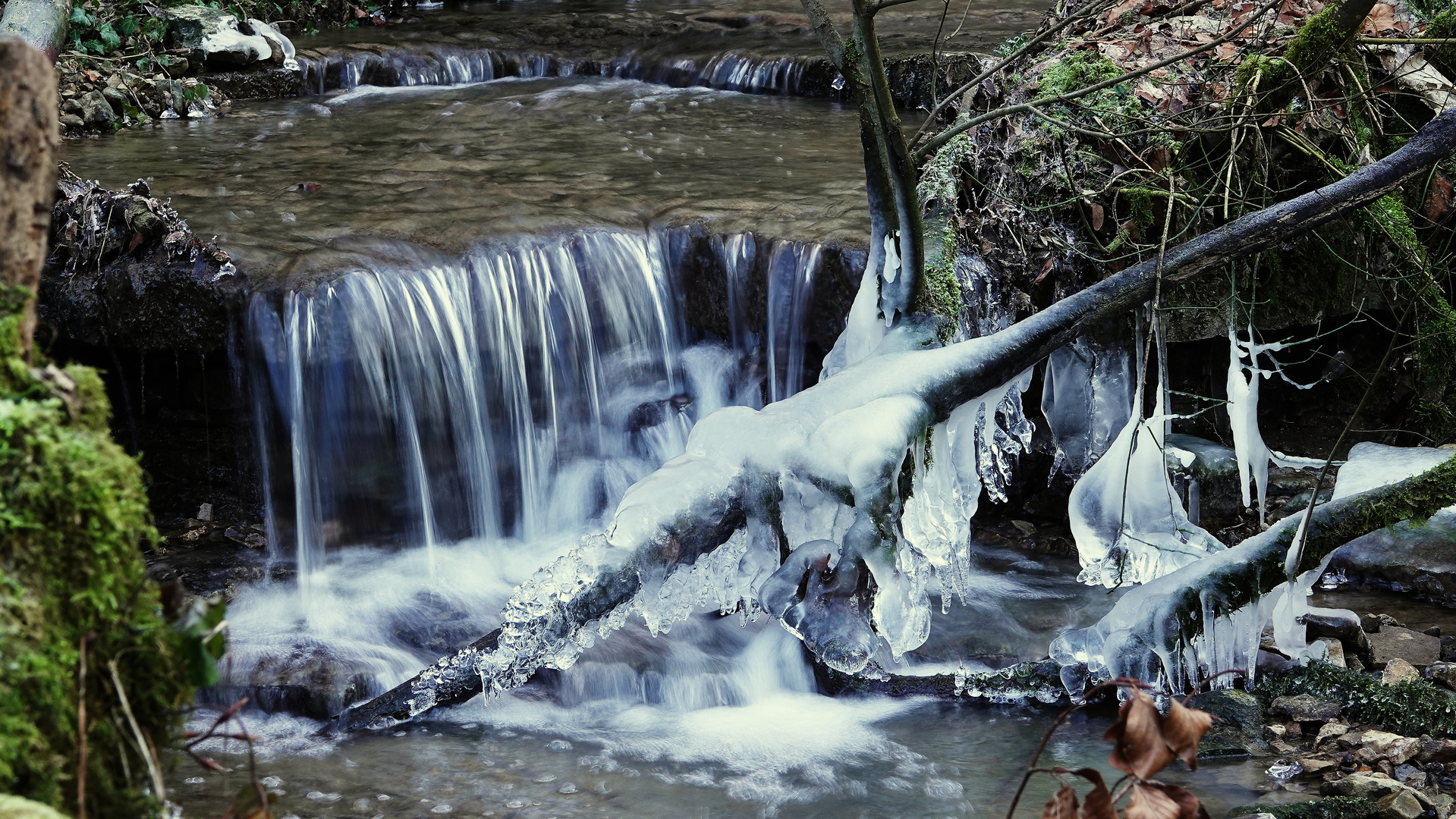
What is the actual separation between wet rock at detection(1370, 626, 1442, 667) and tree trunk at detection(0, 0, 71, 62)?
17.4ft

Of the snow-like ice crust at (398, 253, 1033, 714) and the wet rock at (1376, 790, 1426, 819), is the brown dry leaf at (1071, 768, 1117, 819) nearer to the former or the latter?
the snow-like ice crust at (398, 253, 1033, 714)

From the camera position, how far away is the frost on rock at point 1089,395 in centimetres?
498

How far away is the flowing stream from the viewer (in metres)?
3.86

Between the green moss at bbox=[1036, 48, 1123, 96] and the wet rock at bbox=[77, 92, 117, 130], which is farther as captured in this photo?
the wet rock at bbox=[77, 92, 117, 130]

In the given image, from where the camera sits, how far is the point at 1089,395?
5.03 meters

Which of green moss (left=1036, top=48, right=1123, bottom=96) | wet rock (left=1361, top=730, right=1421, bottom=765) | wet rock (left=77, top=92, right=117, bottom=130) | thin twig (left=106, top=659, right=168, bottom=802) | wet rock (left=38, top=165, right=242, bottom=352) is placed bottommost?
wet rock (left=1361, top=730, right=1421, bottom=765)

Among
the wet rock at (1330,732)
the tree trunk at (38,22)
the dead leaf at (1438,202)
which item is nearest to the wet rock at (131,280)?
the tree trunk at (38,22)

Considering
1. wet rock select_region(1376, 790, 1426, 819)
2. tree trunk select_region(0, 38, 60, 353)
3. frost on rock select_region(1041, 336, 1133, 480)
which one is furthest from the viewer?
frost on rock select_region(1041, 336, 1133, 480)

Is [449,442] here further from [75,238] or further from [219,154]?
[219,154]

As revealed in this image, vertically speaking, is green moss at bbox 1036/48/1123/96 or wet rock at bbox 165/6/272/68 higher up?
wet rock at bbox 165/6/272/68

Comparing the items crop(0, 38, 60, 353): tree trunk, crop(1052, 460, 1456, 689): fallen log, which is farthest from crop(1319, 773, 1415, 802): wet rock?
crop(0, 38, 60, 353): tree trunk

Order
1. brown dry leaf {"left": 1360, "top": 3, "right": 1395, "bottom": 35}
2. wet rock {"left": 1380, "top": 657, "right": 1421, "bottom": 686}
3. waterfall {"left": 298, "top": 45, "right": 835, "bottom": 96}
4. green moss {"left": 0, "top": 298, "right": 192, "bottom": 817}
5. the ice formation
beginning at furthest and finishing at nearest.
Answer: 1. waterfall {"left": 298, "top": 45, "right": 835, "bottom": 96}
2. brown dry leaf {"left": 1360, "top": 3, "right": 1395, "bottom": 35}
3. wet rock {"left": 1380, "top": 657, "right": 1421, "bottom": 686}
4. the ice formation
5. green moss {"left": 0, "top": 298, "right": 192, "bottom": 817}

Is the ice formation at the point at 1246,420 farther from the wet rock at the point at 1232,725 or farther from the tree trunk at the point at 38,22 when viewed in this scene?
the tree trunk at the point at 38,22

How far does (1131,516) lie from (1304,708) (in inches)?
35.0
